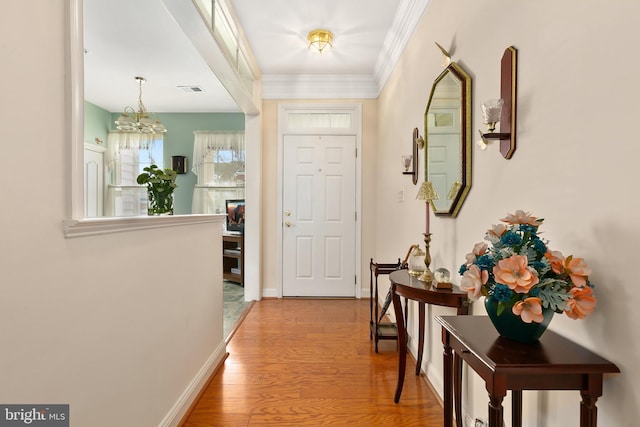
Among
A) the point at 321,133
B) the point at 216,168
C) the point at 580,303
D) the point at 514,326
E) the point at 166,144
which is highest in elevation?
the point at 166,144

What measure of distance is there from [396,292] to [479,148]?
927 mm

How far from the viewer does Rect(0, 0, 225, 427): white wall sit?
857mm

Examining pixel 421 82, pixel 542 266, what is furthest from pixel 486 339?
pixel 421 82

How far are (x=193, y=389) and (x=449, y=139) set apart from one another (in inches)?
82.0

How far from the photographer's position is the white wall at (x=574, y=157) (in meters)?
0.88

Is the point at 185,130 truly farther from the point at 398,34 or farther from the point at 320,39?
the point at 398,34

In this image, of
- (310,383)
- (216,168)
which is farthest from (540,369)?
(216,168)

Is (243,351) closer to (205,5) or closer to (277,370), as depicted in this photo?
→ (277,370)

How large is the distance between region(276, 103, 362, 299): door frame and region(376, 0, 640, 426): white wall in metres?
2.54

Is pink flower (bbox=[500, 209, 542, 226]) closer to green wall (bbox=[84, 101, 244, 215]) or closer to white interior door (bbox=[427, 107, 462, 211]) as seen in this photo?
white interior door (bbox=[427, 107, 462, 211])

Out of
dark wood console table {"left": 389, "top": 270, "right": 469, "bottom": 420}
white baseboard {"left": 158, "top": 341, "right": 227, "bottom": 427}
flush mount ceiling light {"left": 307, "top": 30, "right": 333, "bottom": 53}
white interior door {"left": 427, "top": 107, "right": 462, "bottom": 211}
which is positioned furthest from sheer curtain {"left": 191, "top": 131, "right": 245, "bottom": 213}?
dark wood console table {"left": 389, "top": 270, "right": 469, "bottom": 420}

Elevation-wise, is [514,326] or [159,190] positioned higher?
[159,190]

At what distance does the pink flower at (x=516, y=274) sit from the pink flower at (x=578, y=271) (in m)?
0.09

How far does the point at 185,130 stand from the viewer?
595cm
